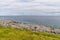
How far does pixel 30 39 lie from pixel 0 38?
6587mm

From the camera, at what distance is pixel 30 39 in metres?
35.4

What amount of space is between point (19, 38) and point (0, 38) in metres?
3.89

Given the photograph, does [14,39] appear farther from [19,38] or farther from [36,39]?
[36,39]

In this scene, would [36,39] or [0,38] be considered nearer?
[36,39]

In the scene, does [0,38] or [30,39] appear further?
[0,38]

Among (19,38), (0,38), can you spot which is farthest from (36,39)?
(0,38)

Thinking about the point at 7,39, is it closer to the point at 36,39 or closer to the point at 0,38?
the point at 0,38

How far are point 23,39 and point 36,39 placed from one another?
7.92 ft

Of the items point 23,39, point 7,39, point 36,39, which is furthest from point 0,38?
point 36,39

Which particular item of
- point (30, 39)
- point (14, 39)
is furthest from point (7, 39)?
point (30, 39)

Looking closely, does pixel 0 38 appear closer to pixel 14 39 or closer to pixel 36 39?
pixel 14 39

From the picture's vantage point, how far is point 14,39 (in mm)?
36906

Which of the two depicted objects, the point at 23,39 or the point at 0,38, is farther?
the point at 0,38

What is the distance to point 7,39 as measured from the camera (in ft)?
122
